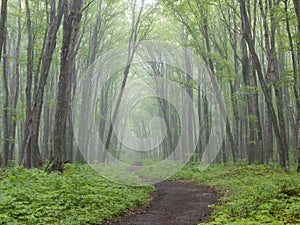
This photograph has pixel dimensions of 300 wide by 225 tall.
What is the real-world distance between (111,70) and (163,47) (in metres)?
5.86

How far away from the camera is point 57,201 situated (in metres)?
7.03

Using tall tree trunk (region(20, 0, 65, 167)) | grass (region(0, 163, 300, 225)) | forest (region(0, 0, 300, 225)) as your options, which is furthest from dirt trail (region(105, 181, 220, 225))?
tall tree trunk (region(20, 0, 65, 167))

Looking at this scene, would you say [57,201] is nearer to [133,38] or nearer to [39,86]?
[39,86]

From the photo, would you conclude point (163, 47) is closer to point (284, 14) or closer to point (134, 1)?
point (134, 1)

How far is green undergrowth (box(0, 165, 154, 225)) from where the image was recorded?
19.5 feet

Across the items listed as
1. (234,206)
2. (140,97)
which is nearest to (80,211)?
(234,206)

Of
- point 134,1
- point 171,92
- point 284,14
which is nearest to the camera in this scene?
point 284,14

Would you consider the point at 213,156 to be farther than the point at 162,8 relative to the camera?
Yes

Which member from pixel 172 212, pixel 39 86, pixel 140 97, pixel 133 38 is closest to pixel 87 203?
pixel 172 212

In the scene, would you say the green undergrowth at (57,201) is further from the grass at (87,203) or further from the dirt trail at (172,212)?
the dirt trail at (172,212)

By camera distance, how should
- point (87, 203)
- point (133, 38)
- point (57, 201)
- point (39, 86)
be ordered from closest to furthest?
point (57, 201) < point (87, 203) < point (39, 86) < point (133, 38)

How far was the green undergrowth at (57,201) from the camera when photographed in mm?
5953

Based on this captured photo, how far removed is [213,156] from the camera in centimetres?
2838

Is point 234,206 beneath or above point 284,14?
beneath
